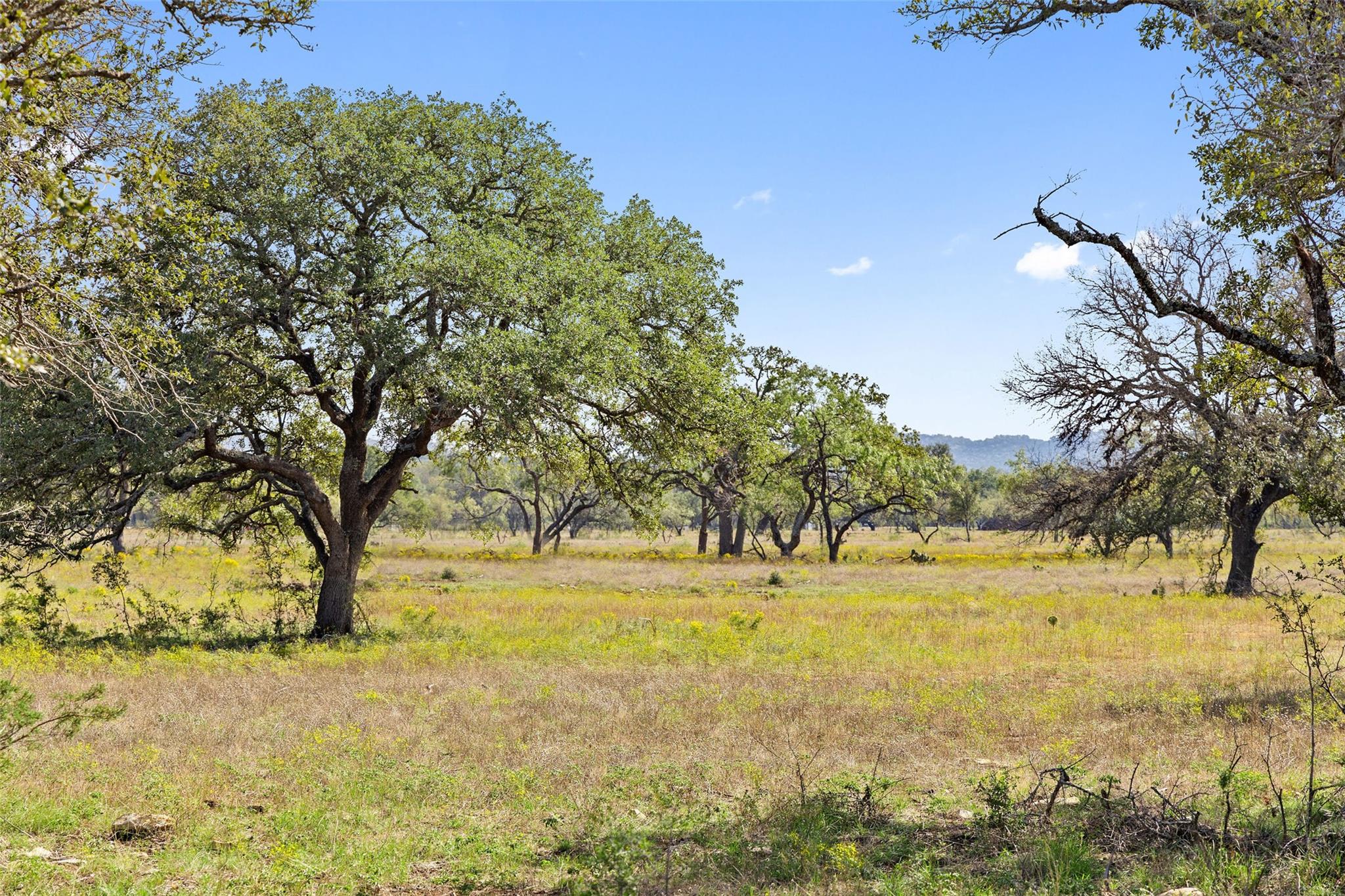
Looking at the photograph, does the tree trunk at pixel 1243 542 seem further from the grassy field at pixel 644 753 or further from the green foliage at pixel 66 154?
the green foliage at pixel 66 154

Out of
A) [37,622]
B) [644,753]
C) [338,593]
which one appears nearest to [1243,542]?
[644,753]

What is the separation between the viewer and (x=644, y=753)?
32.3ft

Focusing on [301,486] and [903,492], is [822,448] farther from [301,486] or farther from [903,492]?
[301,486]

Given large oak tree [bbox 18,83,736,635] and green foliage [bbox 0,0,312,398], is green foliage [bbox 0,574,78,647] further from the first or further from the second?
green foliage [bbox 0,0,312,398]

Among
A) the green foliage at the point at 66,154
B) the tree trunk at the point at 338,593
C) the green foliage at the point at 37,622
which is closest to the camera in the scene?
the green foliage at the point at 66,154

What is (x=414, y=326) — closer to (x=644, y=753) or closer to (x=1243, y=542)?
(x=644, y=753)

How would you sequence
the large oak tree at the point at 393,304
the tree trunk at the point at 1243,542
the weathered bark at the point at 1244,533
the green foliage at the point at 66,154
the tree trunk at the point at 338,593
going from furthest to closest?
1. the tree trunk at the point at 1243,542
2. the weathered bark at the point at 1244,533
3. the tree trunk at the point at 338,593
4. the large oak tree at the point at 393,304
5. the green foliage at the point at 66,154

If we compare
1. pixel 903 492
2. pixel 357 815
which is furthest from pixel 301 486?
pixel 903 492

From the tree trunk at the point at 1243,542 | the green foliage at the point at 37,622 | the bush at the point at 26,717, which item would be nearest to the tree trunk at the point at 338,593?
the green foliage at the point at 37,622

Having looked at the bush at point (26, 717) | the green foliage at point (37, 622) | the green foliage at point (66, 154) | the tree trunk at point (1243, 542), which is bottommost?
the green foliage at point (37, 622)

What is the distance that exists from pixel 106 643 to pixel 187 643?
1.45m

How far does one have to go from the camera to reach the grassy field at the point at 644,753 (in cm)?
641

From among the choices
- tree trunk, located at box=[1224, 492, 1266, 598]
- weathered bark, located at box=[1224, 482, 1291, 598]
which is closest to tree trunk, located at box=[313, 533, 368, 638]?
weathered bark, located at box=[1224, 482, 1291, 598]

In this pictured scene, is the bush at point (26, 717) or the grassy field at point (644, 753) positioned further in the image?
the bush at point (26, 717)
